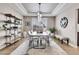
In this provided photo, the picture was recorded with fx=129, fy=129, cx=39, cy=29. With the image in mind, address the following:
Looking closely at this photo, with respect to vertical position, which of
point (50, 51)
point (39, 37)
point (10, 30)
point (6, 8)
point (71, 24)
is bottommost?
point (50, 51)

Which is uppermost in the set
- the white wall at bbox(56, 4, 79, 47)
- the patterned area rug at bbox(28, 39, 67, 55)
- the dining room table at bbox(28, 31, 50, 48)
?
the white wall at bbox(56, 4, 79, 47)

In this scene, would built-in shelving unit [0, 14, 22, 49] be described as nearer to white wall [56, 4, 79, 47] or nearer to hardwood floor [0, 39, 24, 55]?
hardwood floor [0, 39, 24, 55]

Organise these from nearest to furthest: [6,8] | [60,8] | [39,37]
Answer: [6,8] < [60,8] < [39,37]

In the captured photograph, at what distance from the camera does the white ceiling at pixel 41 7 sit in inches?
111

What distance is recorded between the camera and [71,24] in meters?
2.86

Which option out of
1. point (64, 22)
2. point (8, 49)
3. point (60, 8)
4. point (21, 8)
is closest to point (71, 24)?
point (64, 22)

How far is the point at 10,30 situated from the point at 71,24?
1381 mm

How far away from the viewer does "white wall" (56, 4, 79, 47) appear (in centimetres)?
278

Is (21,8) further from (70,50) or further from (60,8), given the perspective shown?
(70,50)

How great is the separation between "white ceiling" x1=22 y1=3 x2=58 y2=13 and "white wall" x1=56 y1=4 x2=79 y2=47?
0.27 metres

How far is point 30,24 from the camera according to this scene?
2.95 meters

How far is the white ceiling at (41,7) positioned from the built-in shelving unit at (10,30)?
342 millimetres

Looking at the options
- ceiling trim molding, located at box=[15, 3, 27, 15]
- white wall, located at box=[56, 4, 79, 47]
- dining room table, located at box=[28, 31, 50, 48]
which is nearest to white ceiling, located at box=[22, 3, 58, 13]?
ceiling trim molding, located at box=[15, 3, 27, 15]

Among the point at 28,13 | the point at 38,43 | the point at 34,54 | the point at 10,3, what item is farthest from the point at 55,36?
the point at 10,3
